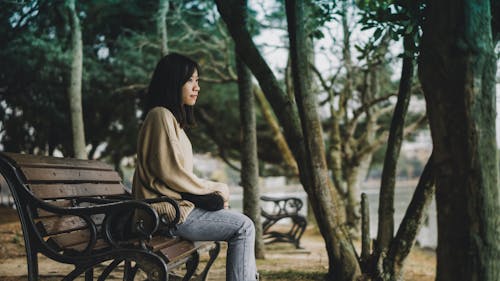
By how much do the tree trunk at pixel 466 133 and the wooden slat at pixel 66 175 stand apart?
2.05m

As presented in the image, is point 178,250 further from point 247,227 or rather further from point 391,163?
point 391,163

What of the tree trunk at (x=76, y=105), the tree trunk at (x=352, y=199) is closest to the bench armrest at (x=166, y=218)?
the tree trunk at (x=76, y=105)

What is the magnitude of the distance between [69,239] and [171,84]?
41.4 inches

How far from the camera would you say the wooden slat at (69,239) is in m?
2.64

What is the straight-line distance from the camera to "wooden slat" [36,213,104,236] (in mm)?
2660

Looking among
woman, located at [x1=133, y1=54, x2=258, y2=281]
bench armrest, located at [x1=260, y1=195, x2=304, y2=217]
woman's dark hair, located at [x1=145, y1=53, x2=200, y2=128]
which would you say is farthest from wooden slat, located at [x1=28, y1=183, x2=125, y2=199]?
bench armrest, located at [x1=260, y1=195, x2=304, y2=217]

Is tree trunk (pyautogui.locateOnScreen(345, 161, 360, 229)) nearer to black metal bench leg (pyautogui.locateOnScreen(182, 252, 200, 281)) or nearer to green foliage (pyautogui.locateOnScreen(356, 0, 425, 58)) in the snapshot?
green foliage (pyautogui.locateOnScreen(356, 0, 425, 58))

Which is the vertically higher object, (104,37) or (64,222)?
(104,37)

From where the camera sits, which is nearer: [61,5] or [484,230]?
[484,230]

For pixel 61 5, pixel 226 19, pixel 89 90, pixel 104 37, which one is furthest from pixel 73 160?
pixel 104 37

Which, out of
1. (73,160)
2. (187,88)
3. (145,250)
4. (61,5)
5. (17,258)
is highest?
(61,5)

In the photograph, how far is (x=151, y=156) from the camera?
2861 mm

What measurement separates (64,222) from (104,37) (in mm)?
12346

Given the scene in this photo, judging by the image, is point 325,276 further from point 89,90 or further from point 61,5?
point 89,90
